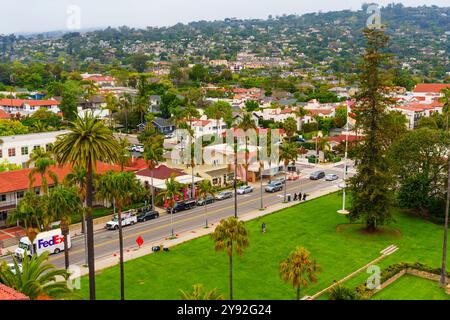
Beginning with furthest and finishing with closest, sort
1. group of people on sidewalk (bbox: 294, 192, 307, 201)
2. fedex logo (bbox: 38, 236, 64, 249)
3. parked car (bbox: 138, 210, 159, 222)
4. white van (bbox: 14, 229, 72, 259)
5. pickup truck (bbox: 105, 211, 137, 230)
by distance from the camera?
group of people on sidewalk (bbox: 294, 192, 307, 201) < parked car (bbox: 138, 210, 159, 222) < pickup truck (bbox: 105, 211, 137, 230) < fedex logo (bbox: 38, 236, 64, 249) < white van (bbox: 14, 229, 72, 259)

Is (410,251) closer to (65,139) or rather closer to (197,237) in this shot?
(197,237)

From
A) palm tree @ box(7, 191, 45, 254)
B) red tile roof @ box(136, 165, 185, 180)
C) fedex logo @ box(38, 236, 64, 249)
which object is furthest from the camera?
red tile roof @ box(136, 165, 185, 180)

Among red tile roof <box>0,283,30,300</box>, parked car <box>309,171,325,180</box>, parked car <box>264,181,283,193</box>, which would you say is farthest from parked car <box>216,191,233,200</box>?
red tile roof <box>0,283,30,300</box>

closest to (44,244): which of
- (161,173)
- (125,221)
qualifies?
(125,221)

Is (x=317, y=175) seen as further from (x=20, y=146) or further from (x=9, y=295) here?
(x=9, y=295)

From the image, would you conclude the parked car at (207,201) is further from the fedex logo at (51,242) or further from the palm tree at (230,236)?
the palm tree at (230,236)

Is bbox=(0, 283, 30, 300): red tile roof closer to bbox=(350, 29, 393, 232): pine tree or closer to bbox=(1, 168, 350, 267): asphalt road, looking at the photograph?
bbox=(1, 168, 350, 267): asphalt road

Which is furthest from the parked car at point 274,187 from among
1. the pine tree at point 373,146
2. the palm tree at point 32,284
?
the palm tree at point 32,284
